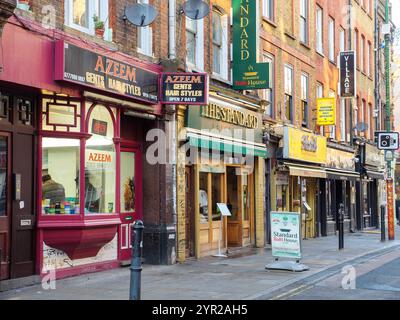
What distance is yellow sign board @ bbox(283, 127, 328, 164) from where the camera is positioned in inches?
797

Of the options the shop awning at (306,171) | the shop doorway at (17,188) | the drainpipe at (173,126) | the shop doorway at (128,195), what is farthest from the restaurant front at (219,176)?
the shop doorway at (17,188)

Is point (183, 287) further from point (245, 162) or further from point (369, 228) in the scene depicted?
point (369, 228)

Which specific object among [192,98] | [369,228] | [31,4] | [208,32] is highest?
[208,32]

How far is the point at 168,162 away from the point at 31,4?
199 inches

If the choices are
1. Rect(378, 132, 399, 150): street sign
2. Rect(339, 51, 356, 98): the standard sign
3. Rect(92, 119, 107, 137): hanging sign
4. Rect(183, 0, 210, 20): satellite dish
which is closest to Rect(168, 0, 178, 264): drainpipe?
Rect(183, 0, 210, 20): satellite dish

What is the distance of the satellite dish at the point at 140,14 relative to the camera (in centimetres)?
1240

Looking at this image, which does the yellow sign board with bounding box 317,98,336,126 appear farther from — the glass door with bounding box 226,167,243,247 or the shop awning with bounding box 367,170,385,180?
the shop awning with bounding box 367,170,385,180

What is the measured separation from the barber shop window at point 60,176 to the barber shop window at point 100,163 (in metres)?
0.40

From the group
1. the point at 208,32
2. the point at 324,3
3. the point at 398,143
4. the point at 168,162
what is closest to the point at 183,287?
the point at 168,162

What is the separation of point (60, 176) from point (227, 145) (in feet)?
19.4

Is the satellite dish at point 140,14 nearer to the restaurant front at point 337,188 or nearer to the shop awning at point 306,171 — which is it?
the shop awning at point 306,171

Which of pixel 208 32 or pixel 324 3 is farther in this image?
pixel 324 3

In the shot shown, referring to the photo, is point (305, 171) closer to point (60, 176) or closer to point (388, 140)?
point (388, 140)

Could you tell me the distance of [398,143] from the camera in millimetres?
21719
